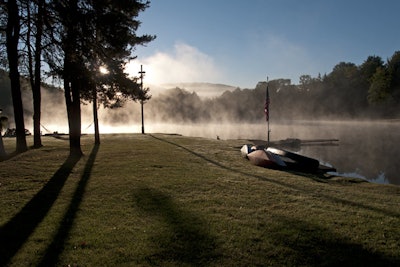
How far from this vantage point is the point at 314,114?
379 ft

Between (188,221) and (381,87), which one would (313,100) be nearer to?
(381,87)

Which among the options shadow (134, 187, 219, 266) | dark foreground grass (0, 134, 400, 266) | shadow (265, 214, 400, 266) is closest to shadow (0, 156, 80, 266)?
dark foreground grass (0, 134, 400, 266)

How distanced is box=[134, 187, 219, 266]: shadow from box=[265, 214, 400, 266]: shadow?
1.35 meters

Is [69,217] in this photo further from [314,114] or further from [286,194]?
[314,114]

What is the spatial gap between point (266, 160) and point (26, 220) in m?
11.8

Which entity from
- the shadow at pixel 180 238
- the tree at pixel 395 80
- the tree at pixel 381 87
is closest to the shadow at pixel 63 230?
the shadow at pixel 180 238

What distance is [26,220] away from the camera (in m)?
6.79

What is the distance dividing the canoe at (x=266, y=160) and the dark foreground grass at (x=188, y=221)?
12.0ft

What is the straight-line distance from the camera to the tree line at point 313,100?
88.1 meters

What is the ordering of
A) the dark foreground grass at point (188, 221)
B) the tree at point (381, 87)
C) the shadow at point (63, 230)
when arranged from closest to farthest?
the shadow at point (63, 230) → the dark foreground grass at point (188, 221) → the tree at point (381, 87)

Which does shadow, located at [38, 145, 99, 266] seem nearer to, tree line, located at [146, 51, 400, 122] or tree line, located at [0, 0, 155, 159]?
tree line, located at [0, 0, 155, 159]

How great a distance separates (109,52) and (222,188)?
33.7ft

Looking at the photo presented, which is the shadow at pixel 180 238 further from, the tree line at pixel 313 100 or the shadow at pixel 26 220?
the tree line at pixel 313 100

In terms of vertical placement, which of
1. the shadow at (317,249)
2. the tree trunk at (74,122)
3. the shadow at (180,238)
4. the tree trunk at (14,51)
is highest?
the tree trunk at (14,51)
